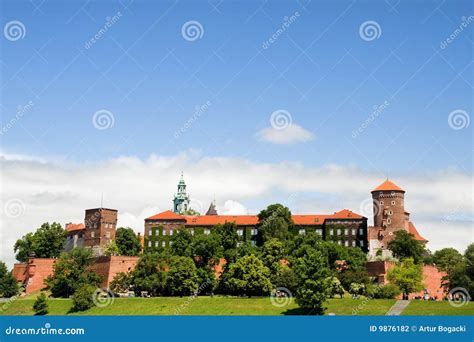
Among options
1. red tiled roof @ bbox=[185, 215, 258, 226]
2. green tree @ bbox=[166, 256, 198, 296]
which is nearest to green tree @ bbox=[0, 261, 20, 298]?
green tree @ bbox=[166, 256, 198, 296]

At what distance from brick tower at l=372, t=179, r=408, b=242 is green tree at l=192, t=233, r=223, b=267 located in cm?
1708

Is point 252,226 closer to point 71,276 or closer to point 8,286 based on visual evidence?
point 71,276

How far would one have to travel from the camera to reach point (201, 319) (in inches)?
1950

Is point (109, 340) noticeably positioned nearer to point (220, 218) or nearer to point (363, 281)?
point (363, 281)

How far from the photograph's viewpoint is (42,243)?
78000 mm

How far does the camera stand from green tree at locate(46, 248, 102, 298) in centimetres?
6303

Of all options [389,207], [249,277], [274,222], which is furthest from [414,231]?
[249,277]

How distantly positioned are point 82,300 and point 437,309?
27.2 metres

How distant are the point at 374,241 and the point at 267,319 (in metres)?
25.0

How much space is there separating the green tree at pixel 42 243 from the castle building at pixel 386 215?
33.4 meters

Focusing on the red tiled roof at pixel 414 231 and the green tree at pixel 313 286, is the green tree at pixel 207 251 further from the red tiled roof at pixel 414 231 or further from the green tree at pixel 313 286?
the red tiled roof at pixel 414 231

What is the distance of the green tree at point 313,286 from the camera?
49.9m

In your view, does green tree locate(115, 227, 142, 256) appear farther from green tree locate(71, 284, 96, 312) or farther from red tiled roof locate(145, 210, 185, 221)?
green tree locate(71, 284, 96, 312)

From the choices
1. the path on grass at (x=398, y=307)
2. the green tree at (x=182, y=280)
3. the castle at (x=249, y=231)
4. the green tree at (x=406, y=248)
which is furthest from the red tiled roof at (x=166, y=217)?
the path on grass at (x=398, y=307)
